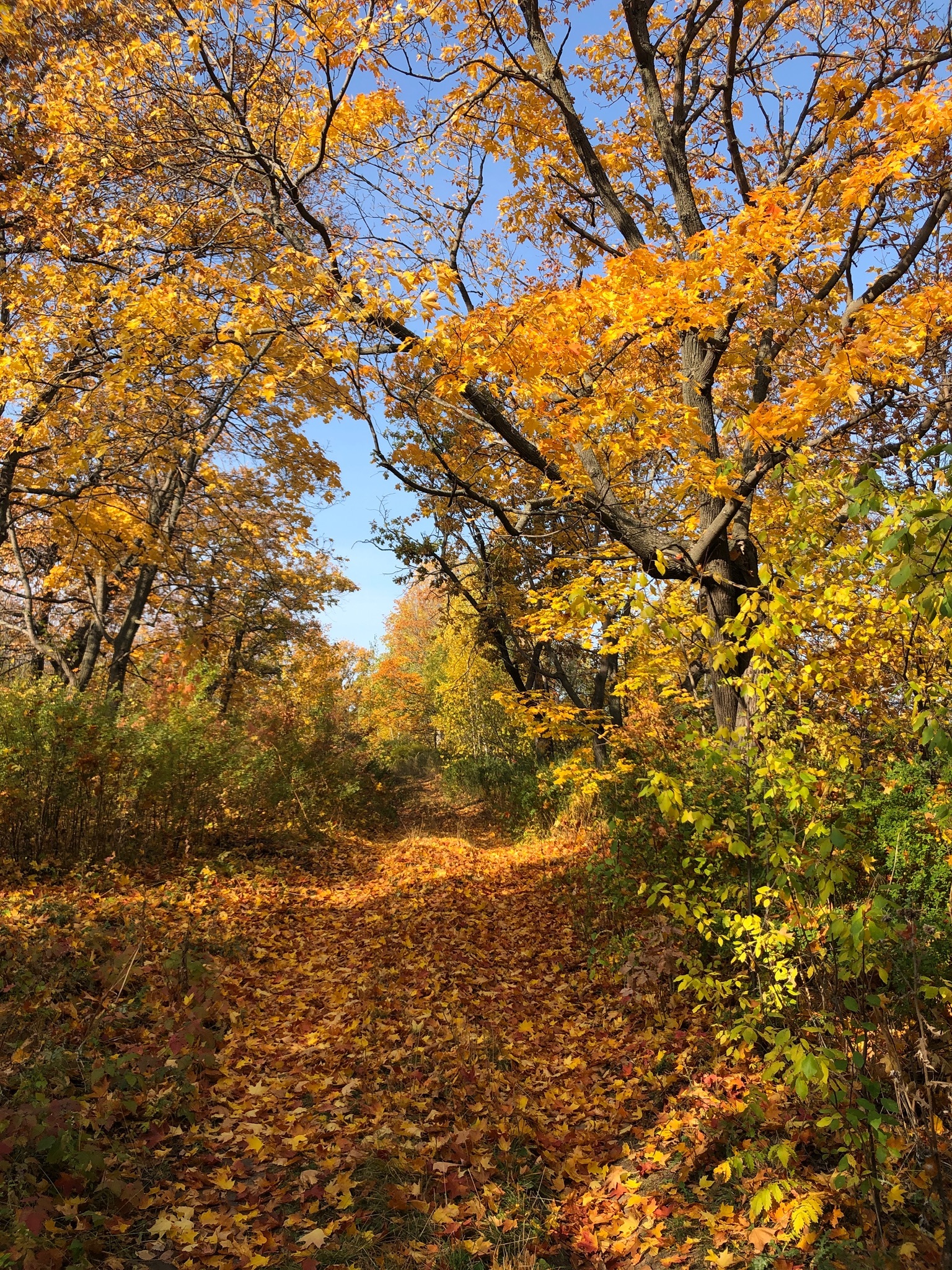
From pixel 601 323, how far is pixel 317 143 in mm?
2968

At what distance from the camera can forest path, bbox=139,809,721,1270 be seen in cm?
265

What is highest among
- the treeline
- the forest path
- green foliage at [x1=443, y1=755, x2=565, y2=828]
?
the treeline

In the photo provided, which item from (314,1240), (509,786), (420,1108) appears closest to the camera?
(314,1240)

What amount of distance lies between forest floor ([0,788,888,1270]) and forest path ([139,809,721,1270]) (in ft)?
0.05

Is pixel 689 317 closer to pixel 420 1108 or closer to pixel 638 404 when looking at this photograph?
pixel 638 404

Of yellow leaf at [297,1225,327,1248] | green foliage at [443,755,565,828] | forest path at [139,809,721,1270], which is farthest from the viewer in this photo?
green foliage at [443,755,565,828]

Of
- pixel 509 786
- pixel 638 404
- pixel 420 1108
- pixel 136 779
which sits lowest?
pixel 420 1108

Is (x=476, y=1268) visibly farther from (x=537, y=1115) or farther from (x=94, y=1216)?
(x=94, y=1216)

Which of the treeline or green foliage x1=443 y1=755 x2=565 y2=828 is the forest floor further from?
green foliage x1=443 y1=755 x2=565 y2=828

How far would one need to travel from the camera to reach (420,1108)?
3504mm

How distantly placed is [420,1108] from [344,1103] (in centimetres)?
41

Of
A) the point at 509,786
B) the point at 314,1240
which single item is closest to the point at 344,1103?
the point at 314,1240

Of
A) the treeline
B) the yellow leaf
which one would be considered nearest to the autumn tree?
the treeline

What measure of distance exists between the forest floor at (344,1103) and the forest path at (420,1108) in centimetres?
1
